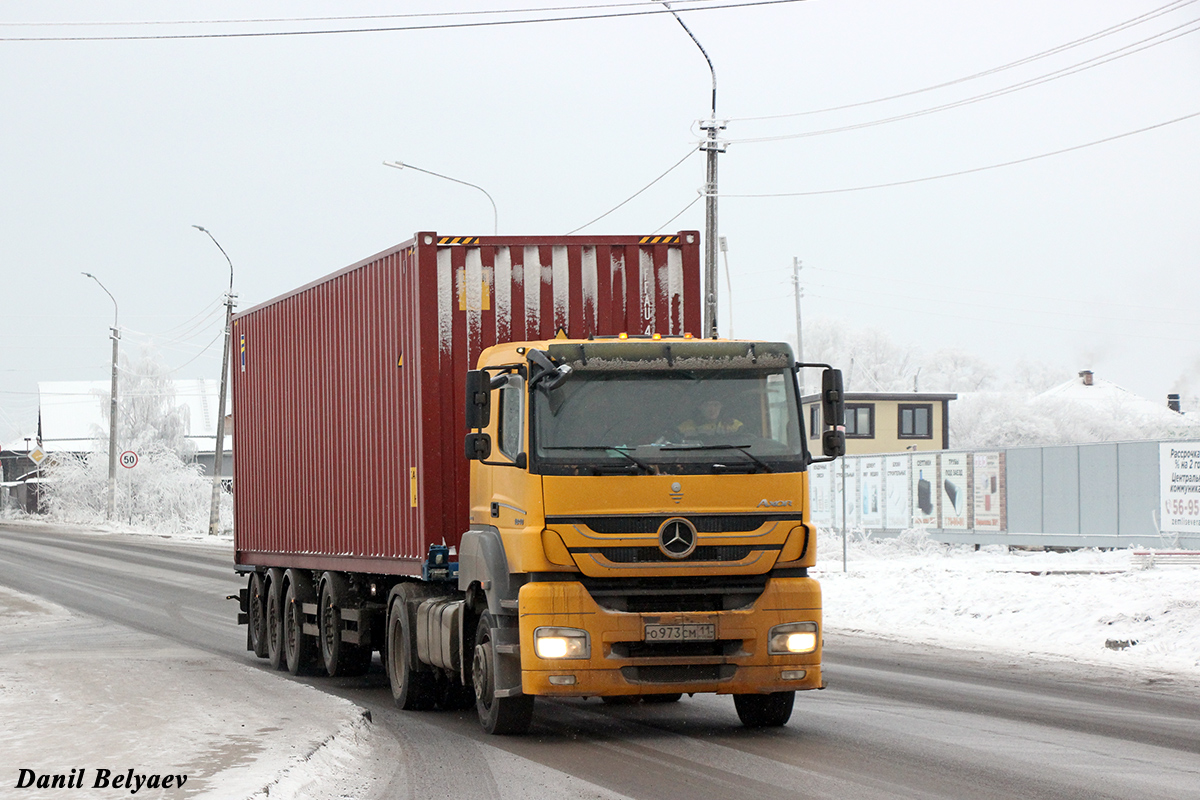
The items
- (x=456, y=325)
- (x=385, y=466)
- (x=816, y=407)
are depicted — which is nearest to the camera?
(x=456, y=325)

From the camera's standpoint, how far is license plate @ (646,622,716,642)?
374 inches

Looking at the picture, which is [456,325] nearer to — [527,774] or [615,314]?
[615,314]

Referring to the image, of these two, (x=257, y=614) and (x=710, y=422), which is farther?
(x=257, y=614)

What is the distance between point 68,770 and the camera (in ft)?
→ 25.5

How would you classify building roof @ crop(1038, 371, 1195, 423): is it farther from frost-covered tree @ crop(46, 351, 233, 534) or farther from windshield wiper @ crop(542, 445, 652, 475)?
windshield wiper @ crop(542, 445, 652, 475)

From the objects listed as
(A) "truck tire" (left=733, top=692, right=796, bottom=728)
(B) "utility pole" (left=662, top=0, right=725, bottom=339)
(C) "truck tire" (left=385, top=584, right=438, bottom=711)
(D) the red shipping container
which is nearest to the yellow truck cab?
(A) "truck tire" (left=733, top=692, right=796, bottom=728)

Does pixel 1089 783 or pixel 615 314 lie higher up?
pixel 615 314

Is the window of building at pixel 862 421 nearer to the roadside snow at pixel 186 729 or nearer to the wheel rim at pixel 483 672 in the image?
the roadside snow at pixel 186 729

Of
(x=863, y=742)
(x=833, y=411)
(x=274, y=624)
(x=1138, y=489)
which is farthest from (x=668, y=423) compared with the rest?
(x=1138, y=489)

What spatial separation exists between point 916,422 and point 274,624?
137ft

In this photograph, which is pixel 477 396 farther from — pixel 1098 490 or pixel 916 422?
pixel 916 422

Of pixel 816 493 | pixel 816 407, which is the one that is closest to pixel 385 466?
pixel 816 493

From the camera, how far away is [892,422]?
5434 cm

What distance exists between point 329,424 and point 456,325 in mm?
3251
